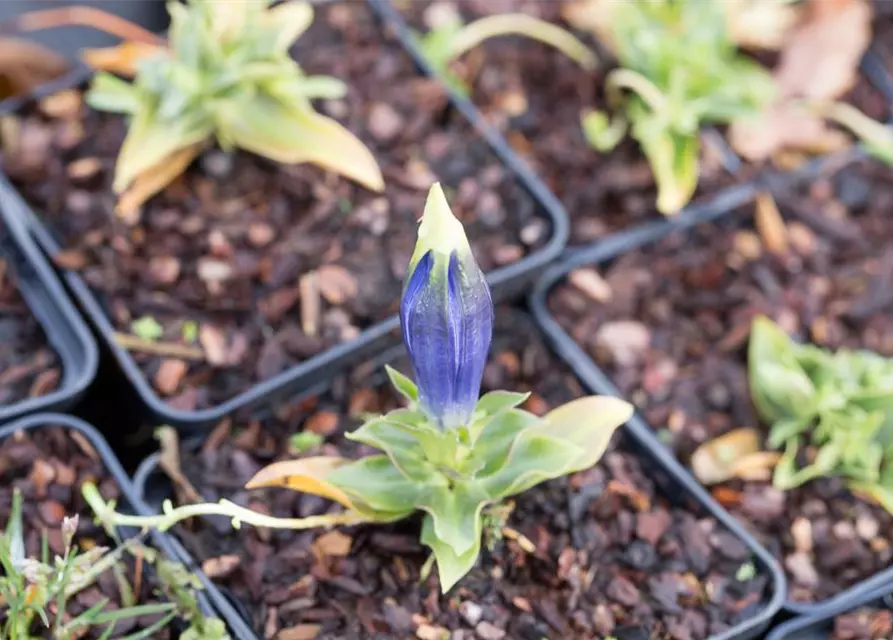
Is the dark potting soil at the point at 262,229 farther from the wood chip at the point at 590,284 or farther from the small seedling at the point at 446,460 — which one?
the small seedling at the point at 446,460

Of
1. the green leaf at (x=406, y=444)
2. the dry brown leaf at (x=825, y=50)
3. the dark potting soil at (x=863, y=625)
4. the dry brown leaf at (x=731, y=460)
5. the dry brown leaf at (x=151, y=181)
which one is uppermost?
the dry brown leaf at (x=151, y=181)

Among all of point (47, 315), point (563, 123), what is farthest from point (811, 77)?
point (47, 315)

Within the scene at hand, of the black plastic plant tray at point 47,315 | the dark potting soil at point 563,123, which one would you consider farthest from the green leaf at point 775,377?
the black plastic plant tray at point 47,315

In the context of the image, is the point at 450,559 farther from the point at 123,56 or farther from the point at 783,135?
the point at 783,135

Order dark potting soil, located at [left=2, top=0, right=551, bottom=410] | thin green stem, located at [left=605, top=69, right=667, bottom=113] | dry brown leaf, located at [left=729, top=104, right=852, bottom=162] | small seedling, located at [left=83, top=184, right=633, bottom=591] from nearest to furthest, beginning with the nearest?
small seedling, located at [left=83, top=184, right=633, bottom=591] → dark potting soil, located at [left=2, top=0, right=551, bottom=410] → thin green stem, located at [left=605, top=69, right=667, bottom=113] → dry brown leaf, located at [left=729, top=104, right=852, bottom=162]

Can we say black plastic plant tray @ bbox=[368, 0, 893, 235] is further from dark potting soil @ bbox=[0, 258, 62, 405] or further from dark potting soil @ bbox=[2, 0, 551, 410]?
dark potting soil @ bbox=[0, 258, 62, 405]

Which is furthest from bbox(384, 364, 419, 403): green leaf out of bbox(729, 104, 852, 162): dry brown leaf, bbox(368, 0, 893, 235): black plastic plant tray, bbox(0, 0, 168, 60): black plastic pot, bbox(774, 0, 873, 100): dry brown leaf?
bbox(0, 0, 168, 60): black plastic pot
